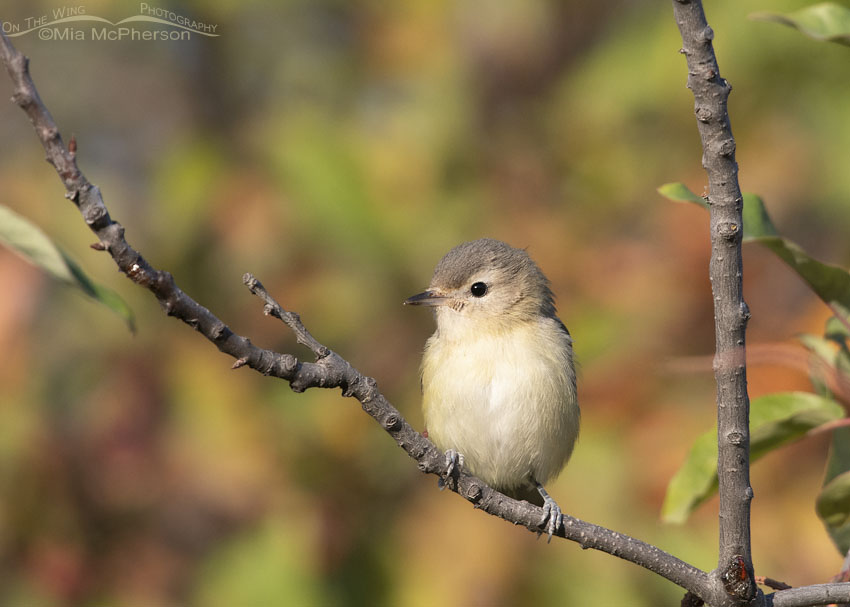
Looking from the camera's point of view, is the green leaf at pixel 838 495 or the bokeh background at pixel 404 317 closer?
the green leaf at pixel 838 495

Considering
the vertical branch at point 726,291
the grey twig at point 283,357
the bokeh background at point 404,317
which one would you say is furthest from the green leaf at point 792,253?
the bokeh background at point 404,317

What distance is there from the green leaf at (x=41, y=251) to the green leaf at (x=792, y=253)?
1.58 m

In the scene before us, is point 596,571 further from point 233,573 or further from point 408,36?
point 408,36

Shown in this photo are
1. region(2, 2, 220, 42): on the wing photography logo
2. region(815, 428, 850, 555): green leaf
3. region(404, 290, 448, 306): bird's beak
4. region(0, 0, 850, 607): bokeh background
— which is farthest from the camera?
Answer: region(2, 2, 220, 42): on the wing photography logo

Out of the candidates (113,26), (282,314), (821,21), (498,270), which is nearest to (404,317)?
(498,270)

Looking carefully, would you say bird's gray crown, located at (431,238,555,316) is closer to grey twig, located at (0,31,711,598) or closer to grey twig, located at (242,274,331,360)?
grey twig, located at (0,31,711,598)

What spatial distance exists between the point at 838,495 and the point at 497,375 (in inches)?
59.3

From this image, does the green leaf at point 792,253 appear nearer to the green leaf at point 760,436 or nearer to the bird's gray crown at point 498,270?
the green leaf at point 760,436

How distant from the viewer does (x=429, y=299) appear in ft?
13.5

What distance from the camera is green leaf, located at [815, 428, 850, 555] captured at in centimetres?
272

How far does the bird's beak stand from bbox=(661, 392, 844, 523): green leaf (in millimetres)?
1531

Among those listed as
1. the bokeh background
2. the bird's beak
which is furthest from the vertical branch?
the bird's beak

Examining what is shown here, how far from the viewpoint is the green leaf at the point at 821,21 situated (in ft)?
8.44

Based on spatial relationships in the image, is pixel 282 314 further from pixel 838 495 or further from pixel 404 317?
pixel 404 317
